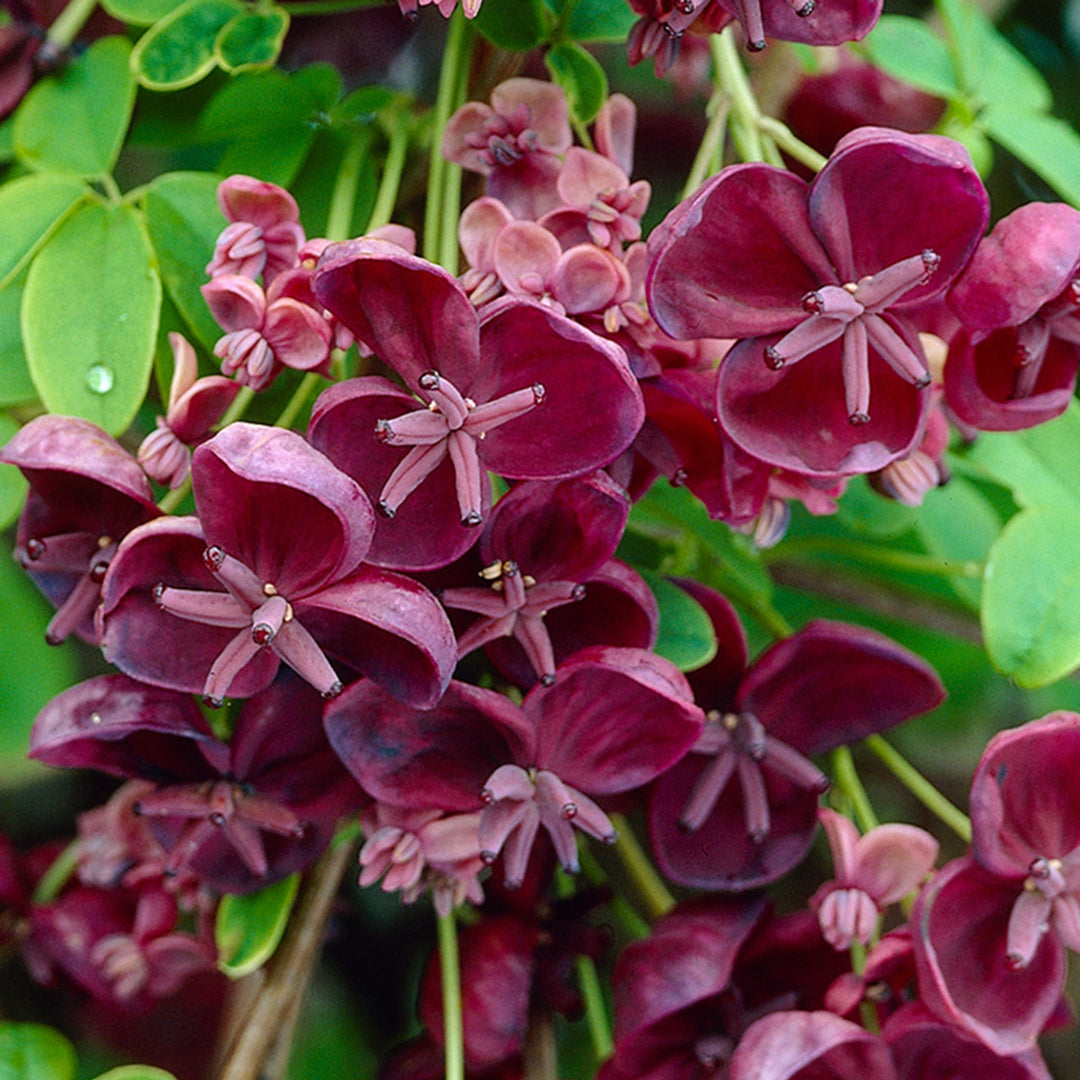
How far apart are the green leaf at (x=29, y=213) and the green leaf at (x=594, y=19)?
0.26 m

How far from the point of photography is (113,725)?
583mm

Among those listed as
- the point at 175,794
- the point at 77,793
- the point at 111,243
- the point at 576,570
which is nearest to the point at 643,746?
the point at 576,570

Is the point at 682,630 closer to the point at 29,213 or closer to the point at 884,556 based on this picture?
the point at 884,556

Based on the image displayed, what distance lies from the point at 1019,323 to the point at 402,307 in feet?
0.85

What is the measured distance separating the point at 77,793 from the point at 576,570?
2.75 ft

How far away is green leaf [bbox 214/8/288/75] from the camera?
71 centimetres

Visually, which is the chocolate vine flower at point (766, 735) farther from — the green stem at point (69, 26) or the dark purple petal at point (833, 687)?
the green stem at point (69, 26)

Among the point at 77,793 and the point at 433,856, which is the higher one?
the point at 433,856

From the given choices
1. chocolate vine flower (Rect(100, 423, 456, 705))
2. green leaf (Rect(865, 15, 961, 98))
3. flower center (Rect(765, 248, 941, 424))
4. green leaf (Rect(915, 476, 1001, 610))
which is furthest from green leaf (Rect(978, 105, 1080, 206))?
chocolate vine flower (Rect(100, 423, 456, 705))

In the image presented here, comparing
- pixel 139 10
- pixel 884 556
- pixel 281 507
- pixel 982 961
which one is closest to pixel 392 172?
pixel 139 10

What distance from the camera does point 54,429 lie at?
585 mm

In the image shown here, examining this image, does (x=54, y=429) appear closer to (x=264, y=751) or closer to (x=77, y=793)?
(x=264, y=751)

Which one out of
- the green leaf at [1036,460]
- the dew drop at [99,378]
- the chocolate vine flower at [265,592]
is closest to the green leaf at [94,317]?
the dew drop at [99,378]

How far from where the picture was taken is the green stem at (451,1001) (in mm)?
680
